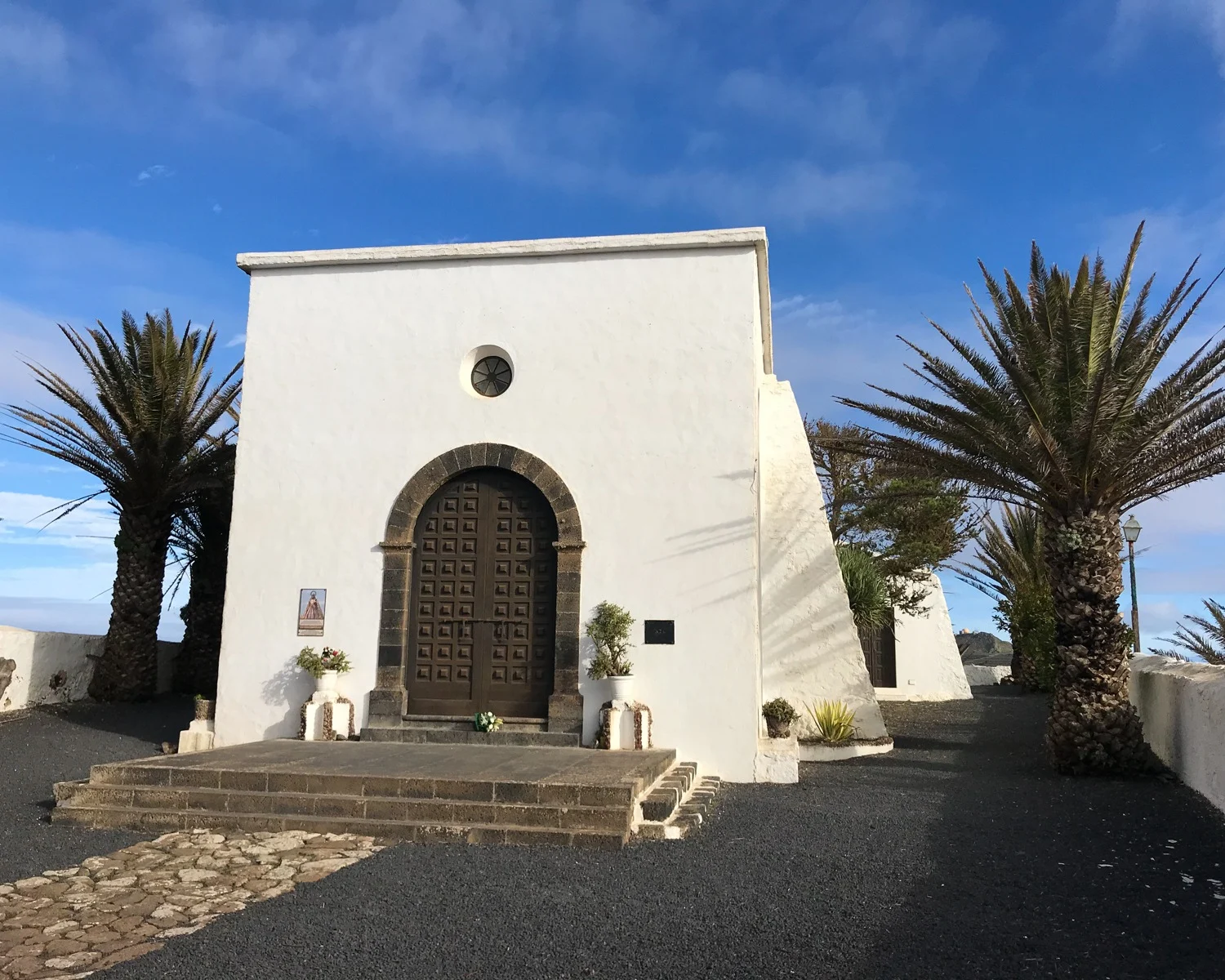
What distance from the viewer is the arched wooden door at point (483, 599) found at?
10211mm

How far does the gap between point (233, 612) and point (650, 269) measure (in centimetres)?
584

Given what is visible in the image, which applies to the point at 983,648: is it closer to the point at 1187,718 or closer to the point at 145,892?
the point at 1187,718

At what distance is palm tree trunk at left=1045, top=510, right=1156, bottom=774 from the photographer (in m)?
9.41

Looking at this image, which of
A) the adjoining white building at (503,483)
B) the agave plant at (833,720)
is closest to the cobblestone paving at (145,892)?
the adjoining white building at (503,483)

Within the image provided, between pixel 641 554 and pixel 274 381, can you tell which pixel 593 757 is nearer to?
pixel 641 554

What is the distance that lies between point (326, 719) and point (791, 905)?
618 cm

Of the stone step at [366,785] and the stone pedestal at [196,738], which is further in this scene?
the stone pedestal at [196,738]

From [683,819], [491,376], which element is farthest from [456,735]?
[491,376]

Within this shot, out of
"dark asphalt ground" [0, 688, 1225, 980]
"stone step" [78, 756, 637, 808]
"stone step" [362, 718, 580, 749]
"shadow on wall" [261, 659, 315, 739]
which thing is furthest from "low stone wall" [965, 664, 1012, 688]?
"stone step" [78, 756, 637, 808]

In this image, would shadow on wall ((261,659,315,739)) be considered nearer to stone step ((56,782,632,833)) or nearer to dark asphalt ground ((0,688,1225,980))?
stone step ((56,782,632,833))

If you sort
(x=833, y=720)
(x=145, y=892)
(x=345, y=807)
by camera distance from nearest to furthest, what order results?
(x=145, y=892), (x=345, y=807), (x=833, y=720)

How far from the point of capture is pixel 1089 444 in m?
9.34

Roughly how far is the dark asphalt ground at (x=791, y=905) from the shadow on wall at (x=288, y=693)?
10.8 ft

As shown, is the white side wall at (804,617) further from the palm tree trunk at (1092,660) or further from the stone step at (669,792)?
the stone step at (669,792)
